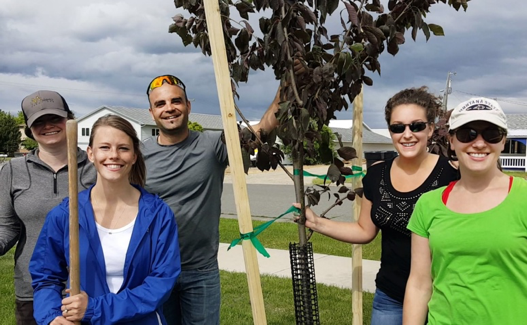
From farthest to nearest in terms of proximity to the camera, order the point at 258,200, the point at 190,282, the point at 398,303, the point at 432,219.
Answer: the point at 258,200 < the point at 190,282 < the point at 398,303 < the point at 432,219

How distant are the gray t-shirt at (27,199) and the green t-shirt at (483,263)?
177cm

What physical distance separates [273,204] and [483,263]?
12078 millimetres

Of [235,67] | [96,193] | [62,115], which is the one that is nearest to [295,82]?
[235,67]

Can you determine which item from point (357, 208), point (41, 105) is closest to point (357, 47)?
point (357, 208)

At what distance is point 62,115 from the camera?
8.31 ft

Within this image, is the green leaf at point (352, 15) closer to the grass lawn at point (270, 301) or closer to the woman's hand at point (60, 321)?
the woman's hand at point (60, 321)

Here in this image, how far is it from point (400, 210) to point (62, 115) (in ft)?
5.65

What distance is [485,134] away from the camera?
1.78 meters

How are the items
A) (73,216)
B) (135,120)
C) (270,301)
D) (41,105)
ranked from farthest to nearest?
1. (135,120)
2. (270,301)
3. (41,105)
4. (73,216)

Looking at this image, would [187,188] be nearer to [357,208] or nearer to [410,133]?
[357,208]

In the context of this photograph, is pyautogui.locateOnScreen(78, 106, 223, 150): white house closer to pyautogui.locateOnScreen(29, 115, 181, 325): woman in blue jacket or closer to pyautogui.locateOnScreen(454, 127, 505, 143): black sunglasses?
pyautogui.locateOnScreen(29, 115, 181, 325): woman in blue jacket

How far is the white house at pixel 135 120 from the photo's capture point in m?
48.6

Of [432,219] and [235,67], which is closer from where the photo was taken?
[432,219]

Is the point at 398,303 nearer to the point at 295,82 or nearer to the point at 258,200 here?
the point at 295,82
